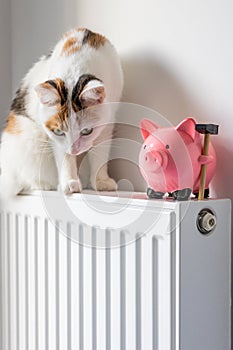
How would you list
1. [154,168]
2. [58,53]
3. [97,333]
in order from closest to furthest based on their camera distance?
[154,168] < [97,333] < [58,53]

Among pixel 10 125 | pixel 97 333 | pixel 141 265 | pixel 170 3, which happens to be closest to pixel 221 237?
pixel 141 265

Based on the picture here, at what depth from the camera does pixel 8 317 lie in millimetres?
1303

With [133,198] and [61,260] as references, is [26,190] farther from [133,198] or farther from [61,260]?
[133,198]

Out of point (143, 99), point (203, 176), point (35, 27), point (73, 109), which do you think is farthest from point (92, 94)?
point (35, 27)

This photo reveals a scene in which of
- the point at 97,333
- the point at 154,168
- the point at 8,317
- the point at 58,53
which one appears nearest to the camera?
the point at 154,168

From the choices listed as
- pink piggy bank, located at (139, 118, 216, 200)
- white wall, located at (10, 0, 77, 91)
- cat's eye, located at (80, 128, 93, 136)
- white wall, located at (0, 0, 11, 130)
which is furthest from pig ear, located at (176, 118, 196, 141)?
white wall, located at (0, 0, 11, 130)

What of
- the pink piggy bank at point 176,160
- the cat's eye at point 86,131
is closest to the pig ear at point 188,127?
the pink piggy bank at point 176,160

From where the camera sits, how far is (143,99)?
1.14m

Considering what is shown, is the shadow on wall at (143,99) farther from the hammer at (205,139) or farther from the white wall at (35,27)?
the white wall at (35,27)

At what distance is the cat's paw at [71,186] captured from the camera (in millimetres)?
1086

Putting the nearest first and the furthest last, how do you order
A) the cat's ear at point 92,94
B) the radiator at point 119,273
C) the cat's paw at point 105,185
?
the radiator at point 119,273
the cat's ear at point 92,94
the cat's paw at point 105,185

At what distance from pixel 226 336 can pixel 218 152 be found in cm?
32

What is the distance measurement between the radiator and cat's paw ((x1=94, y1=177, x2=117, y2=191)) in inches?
3.3

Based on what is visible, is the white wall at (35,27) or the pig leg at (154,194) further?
the white wall at (35,27)
